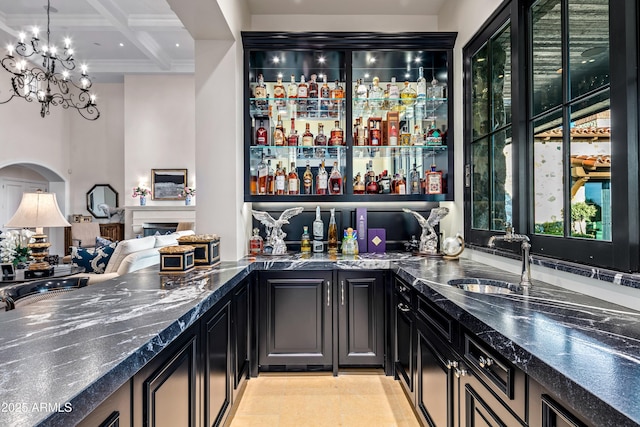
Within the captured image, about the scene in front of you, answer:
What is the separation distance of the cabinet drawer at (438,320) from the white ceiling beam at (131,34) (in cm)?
610

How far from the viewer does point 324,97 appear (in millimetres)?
3191

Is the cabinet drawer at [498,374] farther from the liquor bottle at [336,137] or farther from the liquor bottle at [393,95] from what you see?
the liquor bottle at [393,95]

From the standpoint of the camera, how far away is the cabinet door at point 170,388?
3.56 ft

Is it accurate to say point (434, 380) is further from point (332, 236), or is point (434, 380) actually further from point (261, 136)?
point (261, 136)

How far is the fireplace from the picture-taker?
7.93m

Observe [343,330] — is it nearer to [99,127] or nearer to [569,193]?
[569,193]

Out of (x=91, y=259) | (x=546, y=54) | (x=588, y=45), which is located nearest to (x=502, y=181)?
(x=546, y=54)

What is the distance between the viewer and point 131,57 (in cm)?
768

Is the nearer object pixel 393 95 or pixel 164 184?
pixel 393 95

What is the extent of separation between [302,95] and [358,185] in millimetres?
904

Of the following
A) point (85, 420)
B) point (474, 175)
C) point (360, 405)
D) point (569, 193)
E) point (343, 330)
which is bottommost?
point (360, 405)

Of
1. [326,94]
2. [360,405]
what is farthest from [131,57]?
[360,405]

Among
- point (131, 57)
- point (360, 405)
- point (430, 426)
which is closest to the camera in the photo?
point (430, 426)

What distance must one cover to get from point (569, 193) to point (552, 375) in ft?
3.84
